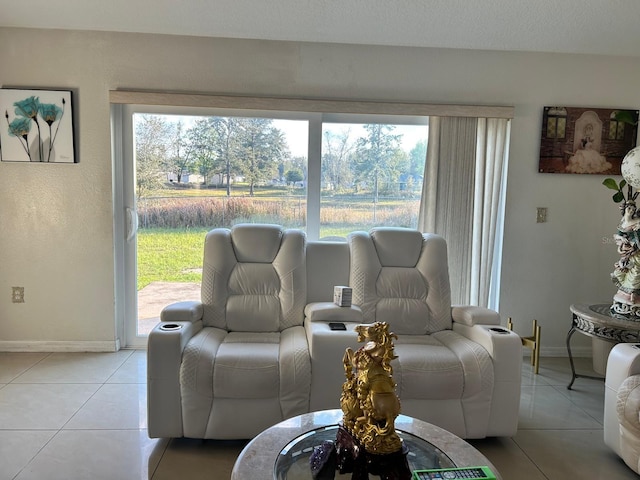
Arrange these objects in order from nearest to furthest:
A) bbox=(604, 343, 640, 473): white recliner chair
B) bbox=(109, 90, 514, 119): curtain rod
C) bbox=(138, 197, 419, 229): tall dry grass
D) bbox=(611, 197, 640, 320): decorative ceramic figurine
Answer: bbox=(604, 343, 640, 473): white recliner chair
bbox=(611, 197, 640, 320): decorative ceramic figurine
bbox=(109, 90, 514, 119): curtain rod
bbox=(138, 197, 419, 229): tall dry grass

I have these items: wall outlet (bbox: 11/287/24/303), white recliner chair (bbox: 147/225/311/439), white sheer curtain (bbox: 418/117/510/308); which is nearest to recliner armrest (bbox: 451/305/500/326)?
white sheer curtain (bbox: 418/117/510/308)

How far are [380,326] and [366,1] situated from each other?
1.95 meters

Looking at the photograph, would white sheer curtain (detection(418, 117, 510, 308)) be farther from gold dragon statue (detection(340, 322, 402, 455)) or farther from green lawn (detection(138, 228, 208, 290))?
gold dragon statue (detection(340, 322, 402, 455))

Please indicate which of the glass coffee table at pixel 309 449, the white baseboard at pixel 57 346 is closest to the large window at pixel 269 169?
the white baseboard at pixel 57 346

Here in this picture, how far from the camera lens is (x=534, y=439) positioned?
245 centimetres

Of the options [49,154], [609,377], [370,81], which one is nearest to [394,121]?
[370,81]

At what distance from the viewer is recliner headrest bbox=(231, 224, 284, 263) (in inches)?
114

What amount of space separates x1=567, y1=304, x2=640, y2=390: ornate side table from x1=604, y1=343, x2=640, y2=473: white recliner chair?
15.4 inches

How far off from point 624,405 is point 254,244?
6.89ft

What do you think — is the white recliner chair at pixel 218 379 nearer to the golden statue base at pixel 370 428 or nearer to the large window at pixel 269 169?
the golden statue base at pixel 370 428

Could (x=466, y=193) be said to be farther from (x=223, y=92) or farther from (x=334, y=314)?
(x=223, y=92)

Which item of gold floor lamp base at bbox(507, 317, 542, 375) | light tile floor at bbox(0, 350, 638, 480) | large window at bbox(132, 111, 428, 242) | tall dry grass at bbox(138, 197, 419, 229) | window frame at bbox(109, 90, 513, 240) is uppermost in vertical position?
window frame at bbox(109, 90, 513, 240)

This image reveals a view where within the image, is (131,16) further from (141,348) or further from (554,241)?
(554,241)

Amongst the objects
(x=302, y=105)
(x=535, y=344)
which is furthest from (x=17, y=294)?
(x=535, y=344)
